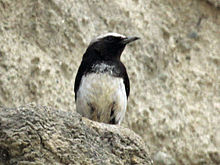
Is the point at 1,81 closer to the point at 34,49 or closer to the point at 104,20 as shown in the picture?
the point at 34,49

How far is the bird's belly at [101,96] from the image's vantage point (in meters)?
6.93

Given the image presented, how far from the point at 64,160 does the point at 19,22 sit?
3.64 meters

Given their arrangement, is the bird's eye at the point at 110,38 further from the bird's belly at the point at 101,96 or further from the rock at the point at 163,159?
the rock at the point at 163,159

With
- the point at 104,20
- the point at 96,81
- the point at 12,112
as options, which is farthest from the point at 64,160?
the point at 104,20

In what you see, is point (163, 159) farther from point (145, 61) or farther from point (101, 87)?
point (101, 87)

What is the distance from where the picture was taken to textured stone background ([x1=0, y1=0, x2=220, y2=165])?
8.13 metres

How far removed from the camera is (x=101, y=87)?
22.6 feet

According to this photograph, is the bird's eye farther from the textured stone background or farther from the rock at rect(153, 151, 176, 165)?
the rock at rect(153, 151, 176, 165)

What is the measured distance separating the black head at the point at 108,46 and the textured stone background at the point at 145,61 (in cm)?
110

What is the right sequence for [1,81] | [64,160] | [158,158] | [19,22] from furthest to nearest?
[158,158]
[19,22]
[1,81]
[64,160]

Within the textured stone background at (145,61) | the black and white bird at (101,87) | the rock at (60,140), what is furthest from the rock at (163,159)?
the rock at (60,140)

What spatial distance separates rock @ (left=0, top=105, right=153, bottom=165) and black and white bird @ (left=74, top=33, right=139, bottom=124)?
48.9 inches

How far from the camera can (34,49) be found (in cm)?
827

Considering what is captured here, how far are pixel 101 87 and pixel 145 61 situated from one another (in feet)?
8.15
